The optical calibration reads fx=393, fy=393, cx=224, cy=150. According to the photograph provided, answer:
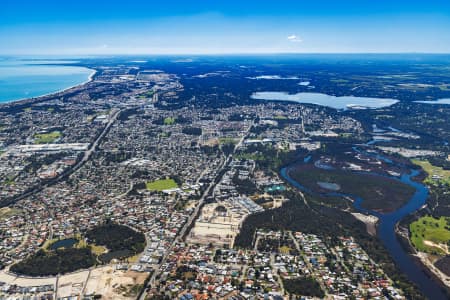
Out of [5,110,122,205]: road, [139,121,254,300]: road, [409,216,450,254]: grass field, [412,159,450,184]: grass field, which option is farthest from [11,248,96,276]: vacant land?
[412,159,450,184]: grass field

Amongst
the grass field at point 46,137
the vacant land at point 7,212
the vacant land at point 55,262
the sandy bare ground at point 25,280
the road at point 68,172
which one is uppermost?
the grass field at point 46,137

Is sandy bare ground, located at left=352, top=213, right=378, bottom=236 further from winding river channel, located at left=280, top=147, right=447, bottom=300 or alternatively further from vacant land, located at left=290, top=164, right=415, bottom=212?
vacant land, located at left=290, top=164, right=415, bottom=212

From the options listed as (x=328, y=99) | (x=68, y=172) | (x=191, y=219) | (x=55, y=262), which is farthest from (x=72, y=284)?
(x=328, y=99)

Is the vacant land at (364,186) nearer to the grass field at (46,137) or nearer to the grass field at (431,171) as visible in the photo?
the grass field at (431,171)

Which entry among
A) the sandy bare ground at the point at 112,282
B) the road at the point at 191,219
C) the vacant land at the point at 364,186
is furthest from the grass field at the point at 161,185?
the sandy bare ground at the point at 112,282

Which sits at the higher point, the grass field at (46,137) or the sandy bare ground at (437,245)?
the grass field at (46,137)

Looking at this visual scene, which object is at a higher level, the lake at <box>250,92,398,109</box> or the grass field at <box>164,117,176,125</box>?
the lake at <box>250,92,398,109</box>

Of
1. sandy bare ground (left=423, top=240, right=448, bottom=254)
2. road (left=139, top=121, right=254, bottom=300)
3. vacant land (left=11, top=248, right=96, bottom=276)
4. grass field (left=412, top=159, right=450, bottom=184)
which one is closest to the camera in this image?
road (left=139, top=121, right=254, bottom=300)

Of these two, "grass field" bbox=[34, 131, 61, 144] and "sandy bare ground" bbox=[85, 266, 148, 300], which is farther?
"grass field" bbox=[34, 131, 61, 144]
